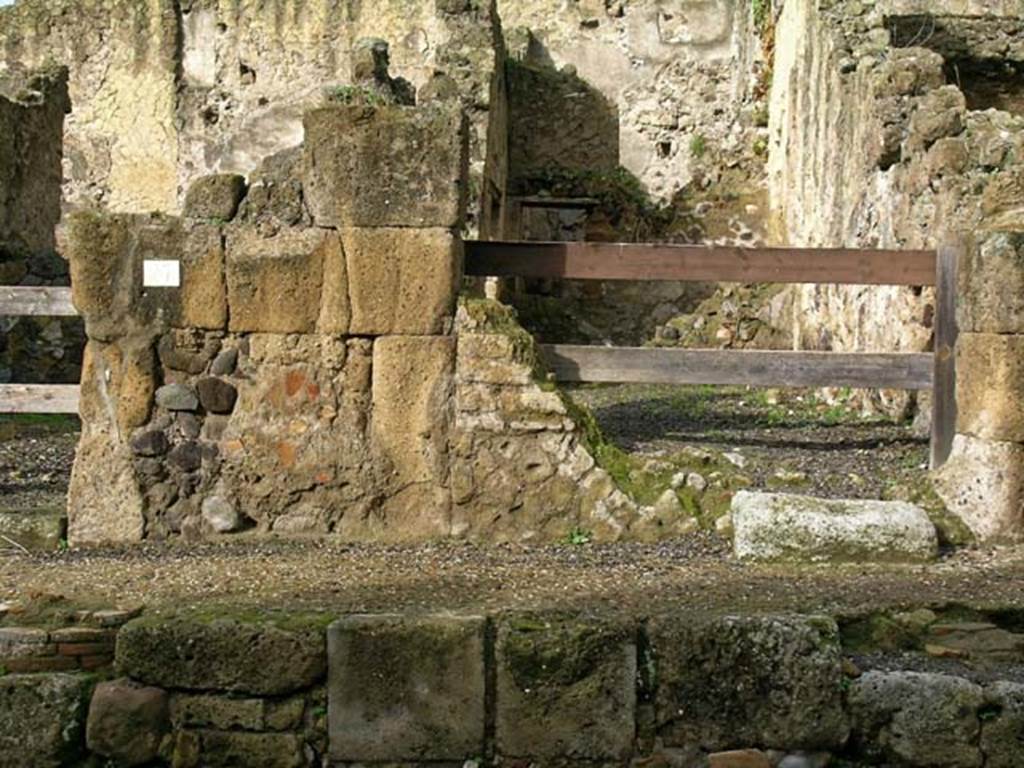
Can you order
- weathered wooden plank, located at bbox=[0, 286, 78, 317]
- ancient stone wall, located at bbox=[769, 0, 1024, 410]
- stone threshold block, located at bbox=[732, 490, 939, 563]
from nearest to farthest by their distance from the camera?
stone threshold block, located at bbox=[732, 490, 939, 563]
weathered wooden plank, located at bbox=[0, 286, 78, 317]
ancient stone wall, located at bbox=[769, 0, 1024, 410]

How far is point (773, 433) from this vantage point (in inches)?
304

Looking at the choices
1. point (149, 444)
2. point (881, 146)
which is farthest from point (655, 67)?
point (149, 444)

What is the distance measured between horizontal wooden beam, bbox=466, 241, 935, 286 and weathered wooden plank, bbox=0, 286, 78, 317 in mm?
2266

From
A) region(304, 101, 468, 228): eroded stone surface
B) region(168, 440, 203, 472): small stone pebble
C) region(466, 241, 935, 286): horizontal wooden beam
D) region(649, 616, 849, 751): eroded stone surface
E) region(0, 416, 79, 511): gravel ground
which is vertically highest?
region(304, 101, 468, 228): eroded stone surface

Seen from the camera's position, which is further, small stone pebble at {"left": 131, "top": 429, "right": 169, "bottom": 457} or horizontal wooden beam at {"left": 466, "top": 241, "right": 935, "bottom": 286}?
horizontal wooden beam at {"left": 466, "top": 241, "right": 935, "bottom": 286}

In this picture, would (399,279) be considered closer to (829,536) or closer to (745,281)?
(745,281)

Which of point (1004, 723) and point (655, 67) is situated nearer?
point (1004, 723)

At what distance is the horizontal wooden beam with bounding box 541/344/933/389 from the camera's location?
5.73m

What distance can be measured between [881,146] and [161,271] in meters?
5.92

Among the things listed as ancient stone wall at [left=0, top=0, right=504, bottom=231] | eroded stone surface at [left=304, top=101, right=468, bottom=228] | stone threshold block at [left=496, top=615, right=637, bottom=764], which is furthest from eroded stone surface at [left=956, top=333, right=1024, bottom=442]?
ancient stone wall at [left=0, top=0, right=504, bottom=231]

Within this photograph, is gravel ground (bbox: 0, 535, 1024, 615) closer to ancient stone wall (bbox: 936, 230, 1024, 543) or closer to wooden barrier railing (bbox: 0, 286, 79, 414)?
ancient stone wall (bbox: 936, 230, 1024, 543)

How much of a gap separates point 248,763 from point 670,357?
2883 millimetres

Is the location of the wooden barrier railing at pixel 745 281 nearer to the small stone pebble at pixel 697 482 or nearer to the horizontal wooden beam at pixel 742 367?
the horizontal wooden beam at pixel 742 367

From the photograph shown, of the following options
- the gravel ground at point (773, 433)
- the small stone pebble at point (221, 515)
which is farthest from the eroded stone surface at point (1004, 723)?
the small stone pebble at point (221, 515)
